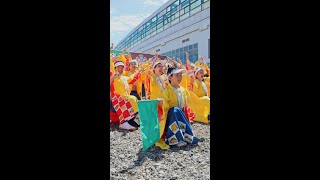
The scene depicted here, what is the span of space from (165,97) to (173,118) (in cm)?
28

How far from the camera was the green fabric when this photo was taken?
9.83ft

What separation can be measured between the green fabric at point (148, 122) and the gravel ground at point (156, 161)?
0.16 meters

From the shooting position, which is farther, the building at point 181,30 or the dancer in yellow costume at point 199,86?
the building at point 181,30

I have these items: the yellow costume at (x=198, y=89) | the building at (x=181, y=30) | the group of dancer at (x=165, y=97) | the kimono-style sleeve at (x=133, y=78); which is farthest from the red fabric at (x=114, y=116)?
the building at (x=181, y=30)

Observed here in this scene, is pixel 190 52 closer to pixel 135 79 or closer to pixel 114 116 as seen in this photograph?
pixel 135 79

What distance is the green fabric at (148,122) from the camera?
3.00 meters

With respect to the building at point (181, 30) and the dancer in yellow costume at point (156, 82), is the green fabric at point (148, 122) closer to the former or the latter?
the dancer in yellow costume at point (156, 82)

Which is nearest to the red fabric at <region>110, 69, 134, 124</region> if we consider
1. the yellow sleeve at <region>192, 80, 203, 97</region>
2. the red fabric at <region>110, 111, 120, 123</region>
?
the red fabric at <region>110, 111, 120, 123</region>

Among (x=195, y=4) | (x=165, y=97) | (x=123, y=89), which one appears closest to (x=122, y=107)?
(x=123, y=89)

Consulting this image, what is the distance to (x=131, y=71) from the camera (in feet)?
16.9

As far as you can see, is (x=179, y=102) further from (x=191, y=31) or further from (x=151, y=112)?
(x=191, y=31)
